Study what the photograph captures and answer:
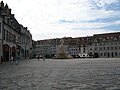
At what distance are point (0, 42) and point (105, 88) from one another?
1421 inches

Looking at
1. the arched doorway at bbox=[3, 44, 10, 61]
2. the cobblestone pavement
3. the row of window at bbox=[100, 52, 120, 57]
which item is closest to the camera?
the cobblestone pavement

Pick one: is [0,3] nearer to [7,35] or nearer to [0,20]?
[7,35]

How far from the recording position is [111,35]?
5581 inches

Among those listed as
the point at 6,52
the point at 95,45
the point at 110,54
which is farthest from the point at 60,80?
the point at 95,45

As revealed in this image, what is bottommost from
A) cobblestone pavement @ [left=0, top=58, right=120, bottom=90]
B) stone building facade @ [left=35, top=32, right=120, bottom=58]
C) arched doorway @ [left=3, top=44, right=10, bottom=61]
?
cobblestone pavement @ [left=0, top=58, right=120, bottom=90]

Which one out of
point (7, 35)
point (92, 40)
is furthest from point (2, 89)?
point (92, 40)

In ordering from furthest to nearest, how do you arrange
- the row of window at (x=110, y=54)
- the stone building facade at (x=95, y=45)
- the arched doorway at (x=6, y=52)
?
the stone building facade at (x=95, y=45), the row of window at (x=110, y=54), the arched doorway at (x=6, y=52)

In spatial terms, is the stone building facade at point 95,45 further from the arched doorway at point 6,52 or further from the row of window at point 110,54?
the arched doorway at point 6,52

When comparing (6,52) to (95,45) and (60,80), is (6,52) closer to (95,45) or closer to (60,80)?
(60,80)

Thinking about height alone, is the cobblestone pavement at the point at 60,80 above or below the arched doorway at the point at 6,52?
below

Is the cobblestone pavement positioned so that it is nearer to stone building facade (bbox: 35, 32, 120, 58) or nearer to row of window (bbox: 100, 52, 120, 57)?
stone building facade (bbox: 35, 32, 120, 58)

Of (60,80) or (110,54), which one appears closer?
(60,80)

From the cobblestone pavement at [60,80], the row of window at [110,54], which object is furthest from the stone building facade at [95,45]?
the cobblestone pavement at [60,80]

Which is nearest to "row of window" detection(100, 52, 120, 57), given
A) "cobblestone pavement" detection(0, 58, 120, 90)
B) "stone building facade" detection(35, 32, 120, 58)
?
"stone building facade" detection(35, 32, 120, 58)
